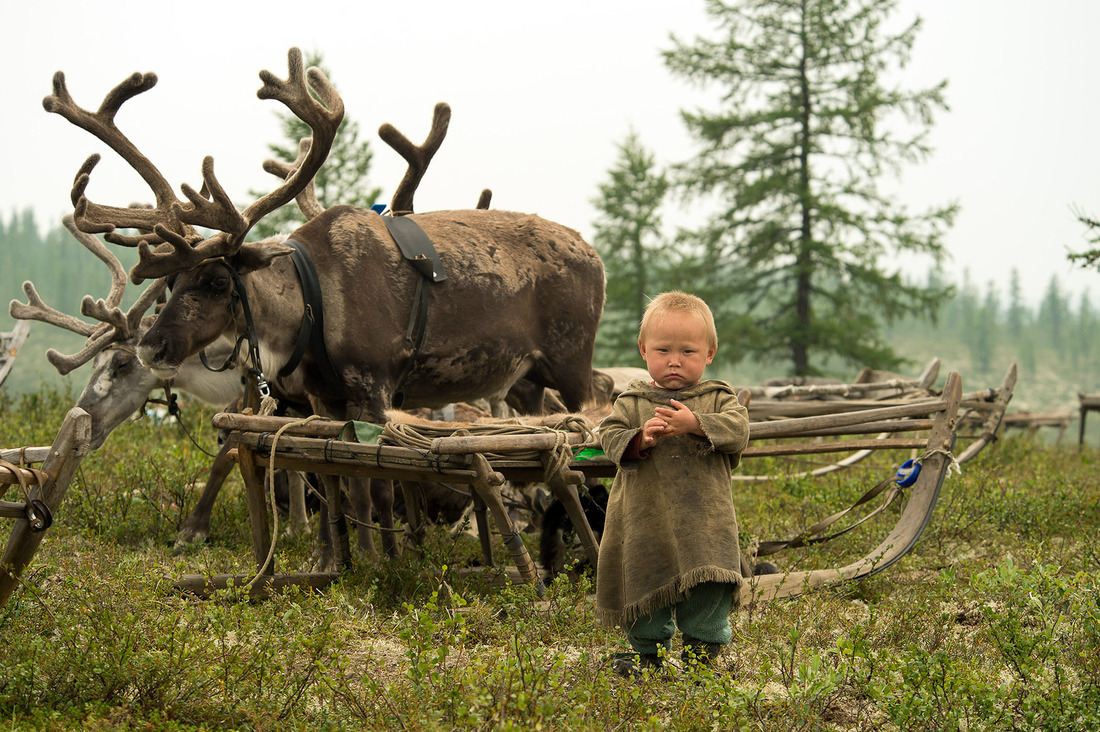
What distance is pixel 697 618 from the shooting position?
3574mm

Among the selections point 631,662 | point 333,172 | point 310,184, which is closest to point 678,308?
point 631,662

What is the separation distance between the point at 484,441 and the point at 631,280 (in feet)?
85.1

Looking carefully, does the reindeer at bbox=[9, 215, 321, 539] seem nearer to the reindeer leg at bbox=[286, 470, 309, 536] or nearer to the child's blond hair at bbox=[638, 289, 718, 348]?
the reindeer leg at bbox=[286, 470, 309, 536]

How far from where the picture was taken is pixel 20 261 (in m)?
127

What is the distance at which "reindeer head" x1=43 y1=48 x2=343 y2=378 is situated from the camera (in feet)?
17.0

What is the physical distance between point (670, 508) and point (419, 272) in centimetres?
289

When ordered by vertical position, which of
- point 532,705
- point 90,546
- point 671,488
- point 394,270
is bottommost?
point 90,546

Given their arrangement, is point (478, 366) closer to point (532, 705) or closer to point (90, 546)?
point (90, 546)

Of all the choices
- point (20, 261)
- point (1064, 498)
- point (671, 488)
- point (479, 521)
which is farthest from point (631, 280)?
point (20, 261)

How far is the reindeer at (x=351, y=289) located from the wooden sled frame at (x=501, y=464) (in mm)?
783

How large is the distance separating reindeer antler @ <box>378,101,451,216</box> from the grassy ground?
7.92 ft

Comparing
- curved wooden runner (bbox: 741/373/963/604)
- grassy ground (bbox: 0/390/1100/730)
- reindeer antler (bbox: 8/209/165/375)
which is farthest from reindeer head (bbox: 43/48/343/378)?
curved wooden runner (bbox: 741/373/963/604)

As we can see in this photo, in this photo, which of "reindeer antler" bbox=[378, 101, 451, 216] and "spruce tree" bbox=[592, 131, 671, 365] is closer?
"reindeer antler" bbox=[378, 101, 451, 216]

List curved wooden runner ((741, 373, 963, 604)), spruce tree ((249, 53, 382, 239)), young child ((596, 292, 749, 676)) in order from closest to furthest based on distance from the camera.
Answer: young child ((596, 292, 749, 676)) → curved wooden runner ((741, 373, 963, 604)) → spruce tree ((249, 53, 382, 239))
